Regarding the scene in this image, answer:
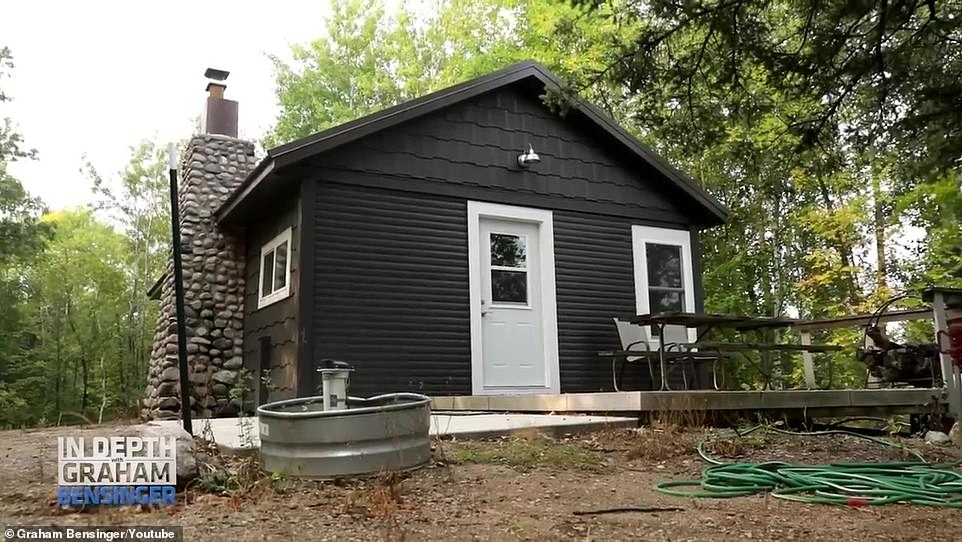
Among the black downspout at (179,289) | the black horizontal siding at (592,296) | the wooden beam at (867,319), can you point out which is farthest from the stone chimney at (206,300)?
the wooden beam at (867,319)

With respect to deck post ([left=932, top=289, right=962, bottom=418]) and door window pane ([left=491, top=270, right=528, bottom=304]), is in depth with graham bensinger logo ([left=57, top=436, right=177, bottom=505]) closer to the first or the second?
deck post ([left=932, top=289, right=962, bottom=418])

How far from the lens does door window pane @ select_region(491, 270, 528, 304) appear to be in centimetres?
736

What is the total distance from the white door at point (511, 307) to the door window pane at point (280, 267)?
1.95 metres

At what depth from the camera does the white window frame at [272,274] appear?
265 inches

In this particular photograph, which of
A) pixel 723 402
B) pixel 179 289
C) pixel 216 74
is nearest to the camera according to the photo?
pixel 179 289

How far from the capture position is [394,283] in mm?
6770

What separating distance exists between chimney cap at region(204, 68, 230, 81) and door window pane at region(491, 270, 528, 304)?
492cm

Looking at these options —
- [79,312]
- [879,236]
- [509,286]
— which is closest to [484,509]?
[509,286]

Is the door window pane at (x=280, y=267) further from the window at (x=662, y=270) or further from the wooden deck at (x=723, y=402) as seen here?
the window at (x=662, y=270)

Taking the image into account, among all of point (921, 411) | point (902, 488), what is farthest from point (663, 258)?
point (902, 488)

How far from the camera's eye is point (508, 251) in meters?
7.52

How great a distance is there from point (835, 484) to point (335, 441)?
2.04m

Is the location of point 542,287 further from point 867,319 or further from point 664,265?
point 867,319

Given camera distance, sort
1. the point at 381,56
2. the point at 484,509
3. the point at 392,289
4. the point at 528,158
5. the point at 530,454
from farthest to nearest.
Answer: the point at 381,56, the point at 528,158, the point at 392,289, the point at 530,454, the point at 484,509
